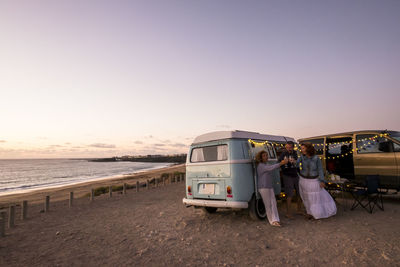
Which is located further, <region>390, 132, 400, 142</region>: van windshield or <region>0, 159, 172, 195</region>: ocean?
<region>0, 159, 172, 195</region>: ocean

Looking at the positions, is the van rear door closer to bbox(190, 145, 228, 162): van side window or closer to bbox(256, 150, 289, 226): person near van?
bbox(190, 145, 228, 162): van side window

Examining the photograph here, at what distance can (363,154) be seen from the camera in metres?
8.31

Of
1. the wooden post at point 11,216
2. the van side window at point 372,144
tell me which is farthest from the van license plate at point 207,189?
the van side window at point 372,144

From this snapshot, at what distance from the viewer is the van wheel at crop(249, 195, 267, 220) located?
599cm

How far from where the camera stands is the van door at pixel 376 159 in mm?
7570

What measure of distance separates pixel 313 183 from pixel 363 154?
3.85 m

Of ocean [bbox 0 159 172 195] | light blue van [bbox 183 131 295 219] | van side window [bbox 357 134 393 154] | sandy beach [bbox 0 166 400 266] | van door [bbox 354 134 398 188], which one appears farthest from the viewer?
ocean [bbox 0 159 172 195]

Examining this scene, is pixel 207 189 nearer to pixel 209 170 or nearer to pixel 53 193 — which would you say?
pixel 209 170

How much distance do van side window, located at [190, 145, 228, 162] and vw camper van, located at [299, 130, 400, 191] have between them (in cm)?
557

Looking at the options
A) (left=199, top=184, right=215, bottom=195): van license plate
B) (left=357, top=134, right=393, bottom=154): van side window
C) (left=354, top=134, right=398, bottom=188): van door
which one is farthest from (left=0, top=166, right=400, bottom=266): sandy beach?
(left=357, top=134, right=393, bottom=154): van side window

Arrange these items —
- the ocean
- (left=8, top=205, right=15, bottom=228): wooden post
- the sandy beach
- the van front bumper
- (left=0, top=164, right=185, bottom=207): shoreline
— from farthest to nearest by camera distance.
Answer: the ocean
(left=0, top=164, right=185, bottom=207): shoreline
(left=8, top=205, right=15, bottom=228): wooden post
the van front bumper
the sandy beach

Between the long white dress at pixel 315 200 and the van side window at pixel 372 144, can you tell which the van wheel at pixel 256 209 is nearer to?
the long white dress at pixel 315 200

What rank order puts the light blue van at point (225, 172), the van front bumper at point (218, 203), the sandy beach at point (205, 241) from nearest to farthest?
the sandy beach at point (205, 241), the van front bumper at point (218, 203), the light blue van at point (225, 172)

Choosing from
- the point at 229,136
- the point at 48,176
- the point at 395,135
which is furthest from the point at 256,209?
the point at 48,176
